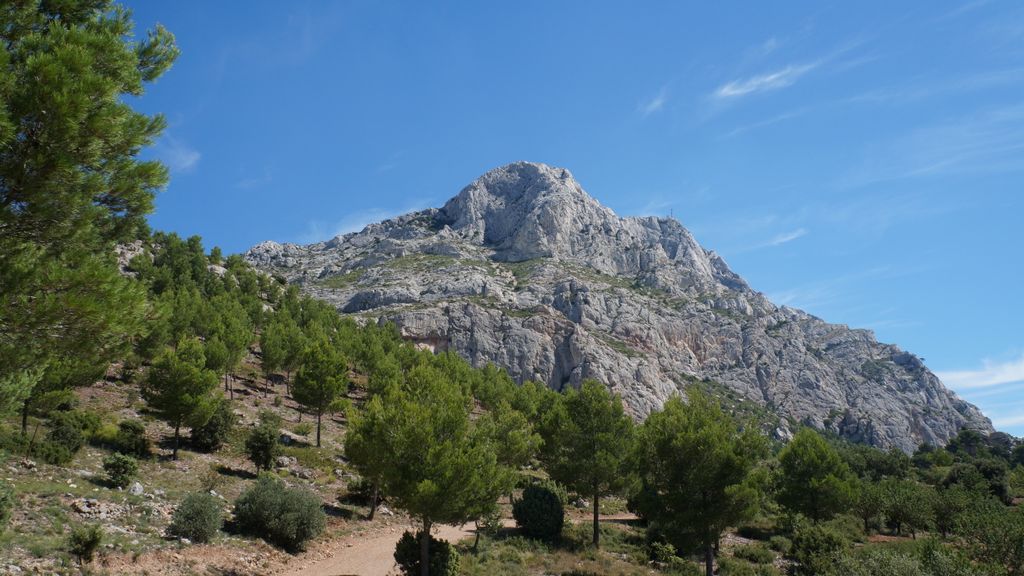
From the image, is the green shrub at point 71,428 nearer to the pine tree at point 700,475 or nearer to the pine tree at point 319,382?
the pine tree at point 319,382

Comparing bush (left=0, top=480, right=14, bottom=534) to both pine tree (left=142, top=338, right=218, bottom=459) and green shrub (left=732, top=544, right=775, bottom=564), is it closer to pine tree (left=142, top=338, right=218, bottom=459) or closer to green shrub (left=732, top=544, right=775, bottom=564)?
pine tree (left=142, top=338, right=218, bottom=459)

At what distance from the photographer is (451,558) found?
64.4ft

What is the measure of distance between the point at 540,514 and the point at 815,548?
1499 centimetres

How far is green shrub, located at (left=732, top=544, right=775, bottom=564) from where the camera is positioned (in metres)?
31.1

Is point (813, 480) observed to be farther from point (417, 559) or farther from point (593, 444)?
point (417, 559)

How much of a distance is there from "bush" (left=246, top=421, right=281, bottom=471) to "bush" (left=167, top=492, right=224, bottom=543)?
10596 millimetres

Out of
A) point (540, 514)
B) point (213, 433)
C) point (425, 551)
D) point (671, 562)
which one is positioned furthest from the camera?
point (213, 433)

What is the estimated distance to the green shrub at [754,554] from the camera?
31062mm

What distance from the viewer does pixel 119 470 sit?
2245cm

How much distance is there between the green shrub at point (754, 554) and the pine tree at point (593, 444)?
8895 mm

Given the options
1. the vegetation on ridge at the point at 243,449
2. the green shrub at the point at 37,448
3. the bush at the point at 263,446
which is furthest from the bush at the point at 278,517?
the green shrub at the point at 37,448

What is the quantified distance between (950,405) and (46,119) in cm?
22086

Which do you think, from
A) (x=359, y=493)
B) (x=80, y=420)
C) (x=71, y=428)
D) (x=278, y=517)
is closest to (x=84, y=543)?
(x=278, y=517)

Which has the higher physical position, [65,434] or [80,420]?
[80,420]
